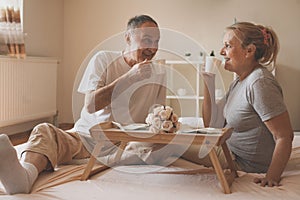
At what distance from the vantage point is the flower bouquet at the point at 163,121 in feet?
4.16

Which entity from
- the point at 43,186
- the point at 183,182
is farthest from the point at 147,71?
the point at 43,186

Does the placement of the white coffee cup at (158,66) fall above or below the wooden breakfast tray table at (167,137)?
above

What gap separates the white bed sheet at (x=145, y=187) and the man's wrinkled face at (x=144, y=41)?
0.44 m

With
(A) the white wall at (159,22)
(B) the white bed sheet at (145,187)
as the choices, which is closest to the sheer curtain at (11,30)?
(A) the white wall at (159,22)

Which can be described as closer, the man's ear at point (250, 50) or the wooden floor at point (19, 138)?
the man's ear at point (250, 50)

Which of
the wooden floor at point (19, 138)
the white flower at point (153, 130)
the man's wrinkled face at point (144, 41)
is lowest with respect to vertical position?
the wooden floor at point (19, 138)

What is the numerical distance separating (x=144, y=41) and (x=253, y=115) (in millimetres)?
510

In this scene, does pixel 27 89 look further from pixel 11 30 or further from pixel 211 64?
pixel 211 64

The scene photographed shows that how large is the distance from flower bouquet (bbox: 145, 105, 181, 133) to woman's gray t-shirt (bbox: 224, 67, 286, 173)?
0.92ft

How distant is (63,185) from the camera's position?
128 centimetres

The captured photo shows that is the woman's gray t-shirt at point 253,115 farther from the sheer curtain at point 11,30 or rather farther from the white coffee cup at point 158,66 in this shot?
the sheer curtain at point 11,30

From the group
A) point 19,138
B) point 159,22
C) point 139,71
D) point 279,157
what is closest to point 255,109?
point 279,157

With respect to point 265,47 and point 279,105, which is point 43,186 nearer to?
point 279,105

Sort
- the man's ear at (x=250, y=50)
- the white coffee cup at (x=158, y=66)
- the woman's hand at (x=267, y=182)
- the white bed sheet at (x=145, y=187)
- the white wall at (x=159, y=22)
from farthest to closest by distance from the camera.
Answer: the white wall at (x=159, y=22)
the white coffee cup at (x=158, y=66)
the man's ear at (x=250, y=50)
the woman's hand at (x=267, y=182)
the white bed sheet at (x=145, y=187)
